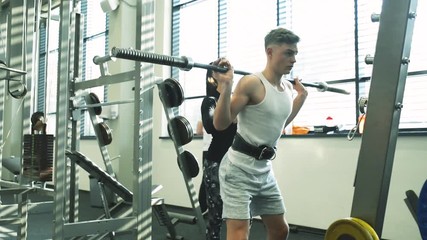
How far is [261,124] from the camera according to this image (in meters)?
1.75

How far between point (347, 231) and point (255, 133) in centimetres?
76

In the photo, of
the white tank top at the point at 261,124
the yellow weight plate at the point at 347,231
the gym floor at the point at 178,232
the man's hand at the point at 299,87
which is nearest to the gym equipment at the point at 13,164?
the gym floor at the point at 178,232

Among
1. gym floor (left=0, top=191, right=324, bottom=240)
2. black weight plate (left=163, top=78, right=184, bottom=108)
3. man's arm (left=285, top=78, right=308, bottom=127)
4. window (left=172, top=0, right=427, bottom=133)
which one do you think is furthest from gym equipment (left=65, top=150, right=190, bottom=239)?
window (left=172, top=0, right=427, bottom=133)

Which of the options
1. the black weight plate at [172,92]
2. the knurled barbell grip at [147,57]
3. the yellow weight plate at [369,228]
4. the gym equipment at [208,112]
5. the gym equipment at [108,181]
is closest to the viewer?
the yellow weight plate at [369,228]

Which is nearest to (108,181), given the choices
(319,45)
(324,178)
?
(324,178)

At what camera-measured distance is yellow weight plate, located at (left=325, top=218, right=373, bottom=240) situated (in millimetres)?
998

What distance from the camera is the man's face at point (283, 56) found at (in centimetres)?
175

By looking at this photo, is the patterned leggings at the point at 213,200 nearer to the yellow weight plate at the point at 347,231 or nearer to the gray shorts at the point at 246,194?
the gray shorts at the point at 246,194

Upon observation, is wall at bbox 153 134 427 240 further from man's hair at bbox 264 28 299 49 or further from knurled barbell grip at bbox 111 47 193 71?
knurled barbell grip at bbox 111 47 193 71

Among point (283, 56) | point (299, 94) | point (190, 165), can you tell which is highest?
point (283, 56)

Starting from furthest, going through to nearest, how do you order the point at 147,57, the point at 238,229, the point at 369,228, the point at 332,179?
the point at 332,179 < the point at 238,229 < the point at 147,57 < the point at 369,228

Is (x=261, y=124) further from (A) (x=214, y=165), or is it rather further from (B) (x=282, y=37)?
(A) (x=214, y=165)

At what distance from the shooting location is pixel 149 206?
213cm

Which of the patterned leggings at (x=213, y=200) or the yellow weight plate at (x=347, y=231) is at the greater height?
the yellow weight plate at (x=347, y=231)
